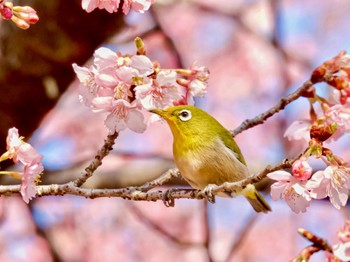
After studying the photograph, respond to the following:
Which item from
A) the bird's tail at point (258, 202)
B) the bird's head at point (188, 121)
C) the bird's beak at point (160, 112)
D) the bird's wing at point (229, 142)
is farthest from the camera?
the bird's tail at point (258, 202)

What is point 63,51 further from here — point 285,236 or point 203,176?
point 285,236

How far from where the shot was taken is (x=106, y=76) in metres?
2.38

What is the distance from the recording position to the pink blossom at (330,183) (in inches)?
88.6

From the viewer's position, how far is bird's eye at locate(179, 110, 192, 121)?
2865mm

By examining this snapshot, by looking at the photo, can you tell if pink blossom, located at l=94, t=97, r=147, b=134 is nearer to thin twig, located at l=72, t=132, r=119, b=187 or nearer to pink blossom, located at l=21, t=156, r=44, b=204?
thin twig, located at l=72, t=132, r=119, b=187

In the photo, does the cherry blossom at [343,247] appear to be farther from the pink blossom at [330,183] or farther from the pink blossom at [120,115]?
the pink blossom at [120,115]

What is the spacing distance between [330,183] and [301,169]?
0.19 metres

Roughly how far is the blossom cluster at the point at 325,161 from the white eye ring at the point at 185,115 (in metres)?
0.51

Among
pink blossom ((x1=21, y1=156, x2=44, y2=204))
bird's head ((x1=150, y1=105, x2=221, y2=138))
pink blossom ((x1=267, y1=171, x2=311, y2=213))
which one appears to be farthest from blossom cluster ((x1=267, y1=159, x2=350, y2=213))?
pink blossom ((x1=21, y1=156, x2=44, y2=204))

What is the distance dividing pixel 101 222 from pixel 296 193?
6534 millimetres

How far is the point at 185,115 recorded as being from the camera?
288cm

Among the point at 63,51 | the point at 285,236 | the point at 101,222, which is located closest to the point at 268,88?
the point at 285,236

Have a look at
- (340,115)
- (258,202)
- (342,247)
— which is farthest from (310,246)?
(258,202)

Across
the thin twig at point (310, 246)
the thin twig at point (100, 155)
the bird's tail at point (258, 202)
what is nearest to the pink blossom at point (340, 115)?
the thin twig at point (310, 246)
